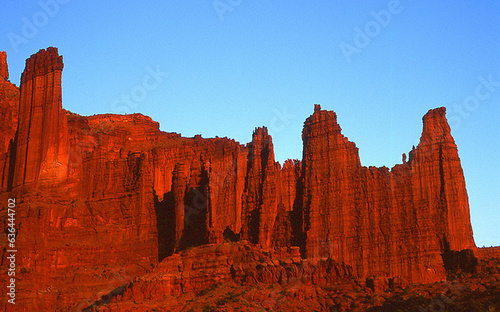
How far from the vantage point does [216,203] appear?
401 feet

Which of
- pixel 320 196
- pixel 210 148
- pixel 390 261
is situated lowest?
pixel 390 261

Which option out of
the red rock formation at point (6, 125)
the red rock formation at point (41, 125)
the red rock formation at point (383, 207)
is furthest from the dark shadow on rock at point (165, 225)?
the red rock formation at point (6, 125)

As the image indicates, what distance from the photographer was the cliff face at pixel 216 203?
114188 millimetres

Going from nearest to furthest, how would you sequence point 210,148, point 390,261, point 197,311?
point 197,311 → point 390,261 → point 210,148

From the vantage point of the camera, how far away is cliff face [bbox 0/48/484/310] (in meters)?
114

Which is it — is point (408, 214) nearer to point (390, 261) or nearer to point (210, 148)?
point (390, 261)

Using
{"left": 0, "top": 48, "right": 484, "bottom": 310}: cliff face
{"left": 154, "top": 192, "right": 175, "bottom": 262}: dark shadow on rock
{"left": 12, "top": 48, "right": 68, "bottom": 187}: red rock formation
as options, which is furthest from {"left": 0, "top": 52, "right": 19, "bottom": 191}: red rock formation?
{"left": 154, "top": 192, "right": 175, "bottom": 262}: dark shadow on rock

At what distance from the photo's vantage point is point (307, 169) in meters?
121

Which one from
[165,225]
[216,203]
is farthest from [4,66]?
[216,203]

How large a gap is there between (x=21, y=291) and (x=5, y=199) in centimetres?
1899

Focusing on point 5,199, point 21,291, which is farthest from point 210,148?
point 21,291

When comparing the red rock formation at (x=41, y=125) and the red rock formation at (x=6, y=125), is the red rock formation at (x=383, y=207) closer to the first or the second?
the red rock formation at (x=41, y=125)

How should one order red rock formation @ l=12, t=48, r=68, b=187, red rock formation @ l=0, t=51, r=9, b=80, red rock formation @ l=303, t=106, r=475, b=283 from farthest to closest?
red rock formation @ l=0, t=51, r=9, b=80 < red rock formation @ l=12, t=48, r=68, b=187 < red rock formation @ l=303, t=106, r=475, b=283

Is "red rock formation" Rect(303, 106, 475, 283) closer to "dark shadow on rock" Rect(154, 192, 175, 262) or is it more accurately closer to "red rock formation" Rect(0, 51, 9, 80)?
"dark shadow on rock" Rect(154, 192, 175, 262)
